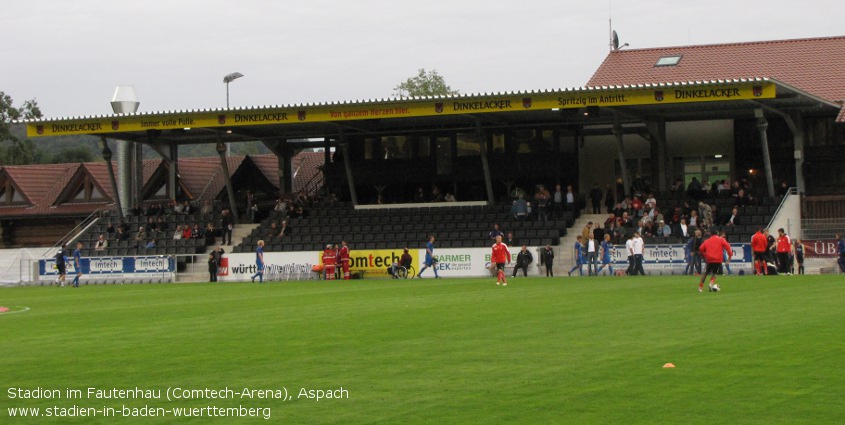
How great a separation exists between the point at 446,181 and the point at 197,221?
36.4 feet

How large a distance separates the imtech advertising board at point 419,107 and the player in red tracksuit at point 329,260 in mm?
6130

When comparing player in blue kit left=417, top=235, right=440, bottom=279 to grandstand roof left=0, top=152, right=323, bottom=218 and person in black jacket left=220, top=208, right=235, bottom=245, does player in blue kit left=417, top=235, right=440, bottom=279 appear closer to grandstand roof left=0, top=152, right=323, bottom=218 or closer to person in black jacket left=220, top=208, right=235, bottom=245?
person in black jacket left=220, top=208, right=235, bottom=245

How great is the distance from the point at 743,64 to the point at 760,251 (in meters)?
20.9

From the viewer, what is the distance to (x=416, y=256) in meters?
42.6

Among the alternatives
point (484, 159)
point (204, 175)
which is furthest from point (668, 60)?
point (204, 175)

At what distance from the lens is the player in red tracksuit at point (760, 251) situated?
113 feet

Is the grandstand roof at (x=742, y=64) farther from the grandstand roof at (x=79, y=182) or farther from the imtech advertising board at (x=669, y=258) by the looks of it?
the grandstand roof at (x=79, y=182)

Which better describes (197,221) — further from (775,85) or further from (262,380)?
(262,380)

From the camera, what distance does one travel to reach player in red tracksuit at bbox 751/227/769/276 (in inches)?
1362

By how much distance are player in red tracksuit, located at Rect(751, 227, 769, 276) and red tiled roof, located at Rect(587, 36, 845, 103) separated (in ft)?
52.3

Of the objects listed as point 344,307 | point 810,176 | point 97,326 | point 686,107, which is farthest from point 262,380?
point 810,176

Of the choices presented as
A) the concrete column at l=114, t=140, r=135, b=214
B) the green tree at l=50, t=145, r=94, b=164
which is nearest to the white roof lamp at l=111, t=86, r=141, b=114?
the concrete column at l=114, t=140, r=135, b=214

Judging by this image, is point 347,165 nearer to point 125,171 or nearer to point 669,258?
point 125,171

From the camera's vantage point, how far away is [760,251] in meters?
34.8
